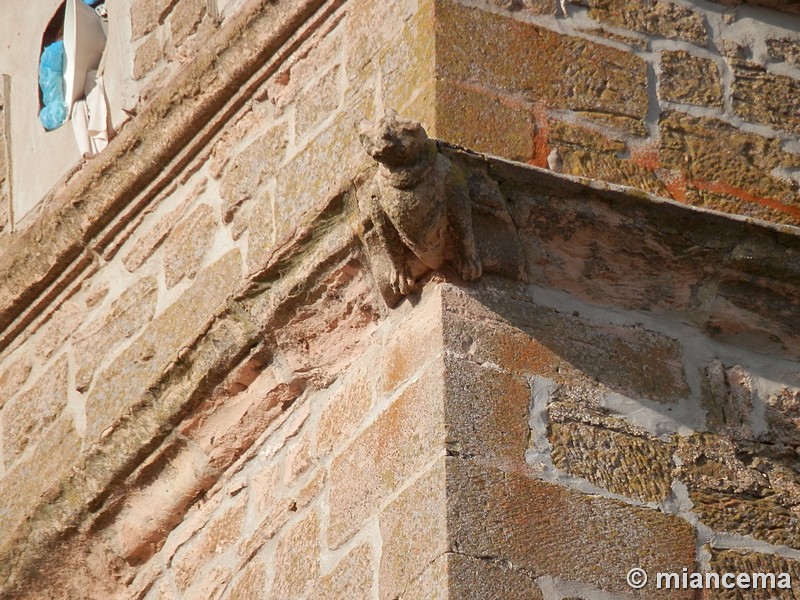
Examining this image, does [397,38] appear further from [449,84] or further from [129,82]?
[129,82]

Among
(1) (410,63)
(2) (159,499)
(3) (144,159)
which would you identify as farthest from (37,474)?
(1) (410,63)

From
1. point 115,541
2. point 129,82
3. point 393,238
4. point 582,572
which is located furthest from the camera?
point 129,82

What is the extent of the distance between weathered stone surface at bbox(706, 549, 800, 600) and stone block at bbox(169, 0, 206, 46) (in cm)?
214

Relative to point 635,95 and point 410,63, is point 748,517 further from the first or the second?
point 410,63

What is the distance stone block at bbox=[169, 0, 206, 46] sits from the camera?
16.2 feet

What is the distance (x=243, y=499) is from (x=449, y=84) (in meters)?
1.13

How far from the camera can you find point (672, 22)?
165 inches

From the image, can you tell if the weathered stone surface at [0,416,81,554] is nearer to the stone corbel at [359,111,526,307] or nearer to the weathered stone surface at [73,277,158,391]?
the weathered stone surface at [73,277,158,391]

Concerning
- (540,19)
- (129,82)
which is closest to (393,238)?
(540,19)

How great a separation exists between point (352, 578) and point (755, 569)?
0.79m

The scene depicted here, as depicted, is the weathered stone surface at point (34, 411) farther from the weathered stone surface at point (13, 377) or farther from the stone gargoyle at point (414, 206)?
the stone gargoyle at point (414, 206)

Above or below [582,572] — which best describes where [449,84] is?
above

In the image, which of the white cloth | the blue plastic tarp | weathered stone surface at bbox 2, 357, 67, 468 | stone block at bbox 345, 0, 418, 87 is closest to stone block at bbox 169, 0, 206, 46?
the white cloth

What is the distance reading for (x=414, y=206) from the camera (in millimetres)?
3592
